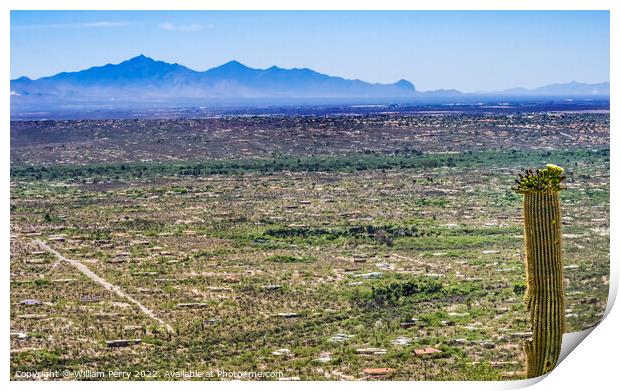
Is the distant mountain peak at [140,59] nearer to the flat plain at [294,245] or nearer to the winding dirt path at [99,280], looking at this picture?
the flat plain at [294,245]

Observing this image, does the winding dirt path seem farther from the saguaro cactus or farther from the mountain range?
the mountain range

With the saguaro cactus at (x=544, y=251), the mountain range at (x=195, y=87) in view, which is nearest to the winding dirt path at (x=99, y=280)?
the saguaro cactus at (x=544, y=251)

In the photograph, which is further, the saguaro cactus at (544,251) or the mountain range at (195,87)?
the mountain range at (195,87)

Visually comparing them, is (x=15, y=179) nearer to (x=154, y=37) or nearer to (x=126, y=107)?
(x=154, y=37)

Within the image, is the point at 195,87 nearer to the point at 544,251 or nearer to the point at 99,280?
the point at 99,280

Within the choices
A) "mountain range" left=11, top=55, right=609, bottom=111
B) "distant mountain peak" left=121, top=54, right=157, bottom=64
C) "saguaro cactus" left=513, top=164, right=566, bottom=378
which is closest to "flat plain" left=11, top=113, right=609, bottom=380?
"saguaro cactus" left=513, top=164, right=566, bottom=378

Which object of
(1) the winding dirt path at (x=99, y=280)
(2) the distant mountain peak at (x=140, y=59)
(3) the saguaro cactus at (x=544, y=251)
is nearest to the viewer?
(3) the saguaro cactus at (x=544, y=251)

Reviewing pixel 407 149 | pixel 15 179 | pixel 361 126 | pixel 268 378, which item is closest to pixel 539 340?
pixel 268 378

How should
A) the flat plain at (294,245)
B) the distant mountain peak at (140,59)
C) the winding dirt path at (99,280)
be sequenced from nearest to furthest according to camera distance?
the flat plain at (294,245), the winding dirt path at (99,280), the distant mountain peak at (140,59)
